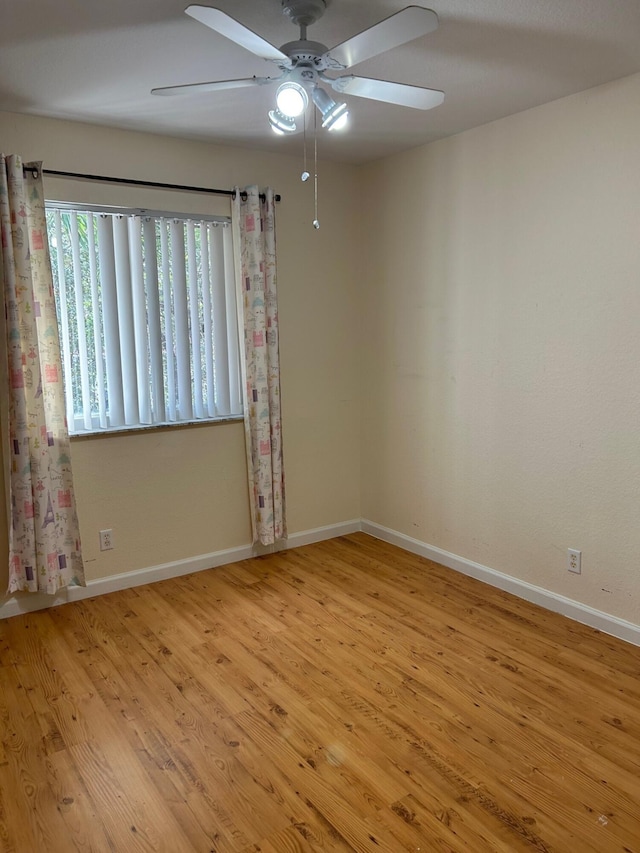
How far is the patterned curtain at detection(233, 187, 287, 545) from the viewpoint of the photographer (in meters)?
3.79

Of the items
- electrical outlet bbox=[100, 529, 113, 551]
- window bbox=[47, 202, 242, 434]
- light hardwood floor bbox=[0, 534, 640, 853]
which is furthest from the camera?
electrical outlet bbox=[100, 529, 113, 551]

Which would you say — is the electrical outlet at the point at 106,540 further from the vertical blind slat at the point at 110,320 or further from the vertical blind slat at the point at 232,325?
the vertical blind slat at the point at 232,325

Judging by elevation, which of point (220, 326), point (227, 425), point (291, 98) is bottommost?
point (227, 425)

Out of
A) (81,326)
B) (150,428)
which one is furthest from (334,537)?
(81,326)

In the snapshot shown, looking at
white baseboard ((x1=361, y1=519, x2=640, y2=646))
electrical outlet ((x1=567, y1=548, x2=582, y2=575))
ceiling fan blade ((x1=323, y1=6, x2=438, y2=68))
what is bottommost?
white baseboard ((x1=361, y1=519, x2=640, y2=646))

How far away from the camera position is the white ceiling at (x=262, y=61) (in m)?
2.10

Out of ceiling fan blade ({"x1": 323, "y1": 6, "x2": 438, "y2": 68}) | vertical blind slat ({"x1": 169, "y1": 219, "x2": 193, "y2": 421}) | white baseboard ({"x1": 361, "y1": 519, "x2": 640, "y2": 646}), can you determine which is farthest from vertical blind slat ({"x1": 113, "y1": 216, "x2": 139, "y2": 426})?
white baseboard ({"x1": 361, "y1": 519, "x2": 640, "y2": 646})

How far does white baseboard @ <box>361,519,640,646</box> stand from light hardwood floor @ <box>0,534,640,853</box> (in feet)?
0.25

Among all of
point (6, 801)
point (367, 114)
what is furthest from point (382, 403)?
point (6, 801)

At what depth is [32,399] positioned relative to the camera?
3.21 meters

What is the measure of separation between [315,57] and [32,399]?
6.97 feet

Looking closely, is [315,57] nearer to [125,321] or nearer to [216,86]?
[216,86]

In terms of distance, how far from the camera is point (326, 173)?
419 centimetres

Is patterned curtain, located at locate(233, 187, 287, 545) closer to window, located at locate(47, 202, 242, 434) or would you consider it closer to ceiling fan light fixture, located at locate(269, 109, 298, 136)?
window, located at locate(47, 202, 242, 434)
